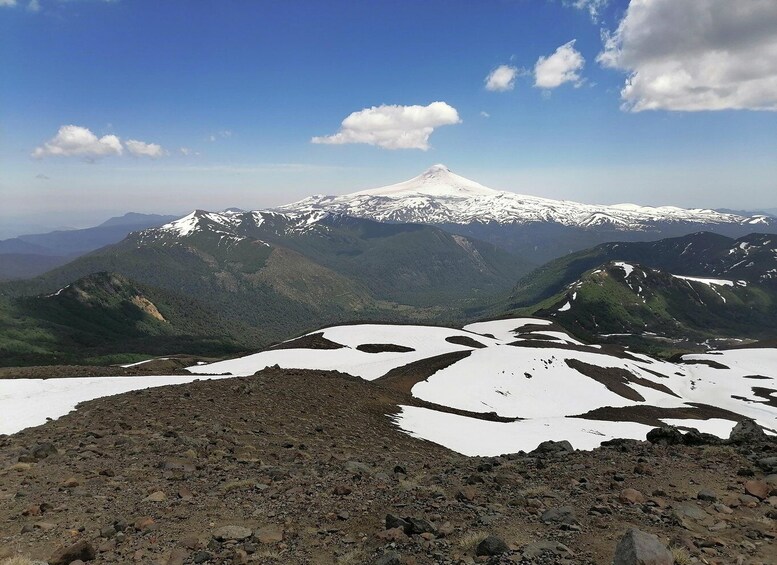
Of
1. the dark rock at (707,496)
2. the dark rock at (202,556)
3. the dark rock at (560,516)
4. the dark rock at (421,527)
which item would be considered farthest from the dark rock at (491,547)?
the dark rock at (707,496)

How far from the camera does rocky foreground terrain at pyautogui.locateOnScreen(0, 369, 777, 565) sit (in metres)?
8.05

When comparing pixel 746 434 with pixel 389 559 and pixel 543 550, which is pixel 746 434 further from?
pixel 389 559

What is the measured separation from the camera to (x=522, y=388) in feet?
161

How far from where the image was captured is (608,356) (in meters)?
73.8

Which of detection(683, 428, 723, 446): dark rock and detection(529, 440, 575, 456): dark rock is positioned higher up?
detection(683, 428, 723, 446): dark rock

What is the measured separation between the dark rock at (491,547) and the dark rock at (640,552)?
1829mm

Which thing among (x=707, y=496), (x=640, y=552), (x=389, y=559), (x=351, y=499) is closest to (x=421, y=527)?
(x=389, y=559)

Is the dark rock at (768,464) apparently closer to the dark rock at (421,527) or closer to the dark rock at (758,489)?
the dark rock at (758,489)

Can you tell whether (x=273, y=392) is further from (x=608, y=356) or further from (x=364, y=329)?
(x=608, y=356)

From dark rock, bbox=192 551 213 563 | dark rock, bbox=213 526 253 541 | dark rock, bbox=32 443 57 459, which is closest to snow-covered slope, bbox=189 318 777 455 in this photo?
dark rock, bbox=32 443 57 459

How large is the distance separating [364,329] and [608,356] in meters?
43.6

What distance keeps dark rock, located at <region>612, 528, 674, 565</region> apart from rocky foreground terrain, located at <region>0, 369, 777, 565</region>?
0.11ft

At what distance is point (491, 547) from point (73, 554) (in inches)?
310

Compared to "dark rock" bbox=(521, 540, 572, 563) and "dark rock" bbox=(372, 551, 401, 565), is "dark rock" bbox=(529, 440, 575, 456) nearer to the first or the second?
"dark rock" bbox=(521, 540, 572, 563)
